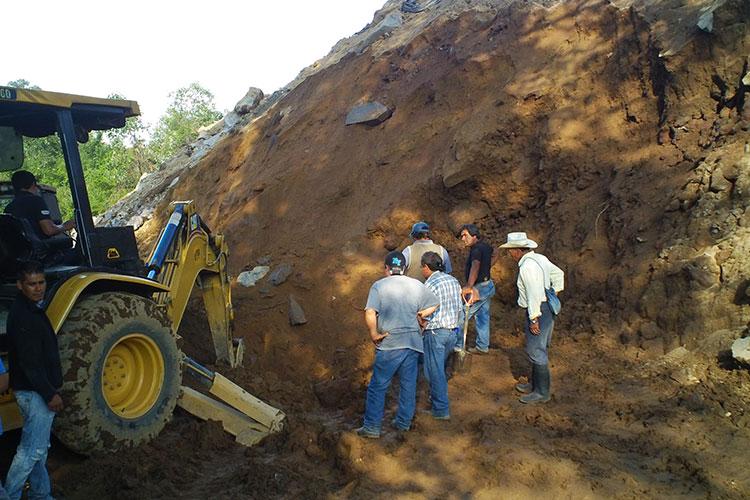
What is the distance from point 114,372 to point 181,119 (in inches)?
1133

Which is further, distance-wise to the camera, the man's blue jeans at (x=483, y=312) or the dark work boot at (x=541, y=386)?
the man's blue jeans at (x=483, y=312)

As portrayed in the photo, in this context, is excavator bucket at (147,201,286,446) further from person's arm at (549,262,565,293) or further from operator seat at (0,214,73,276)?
person's arm at (549,262,565,293)

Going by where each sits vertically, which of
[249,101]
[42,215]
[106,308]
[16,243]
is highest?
[249,101]

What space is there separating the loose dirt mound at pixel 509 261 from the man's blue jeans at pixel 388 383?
0.66 ft

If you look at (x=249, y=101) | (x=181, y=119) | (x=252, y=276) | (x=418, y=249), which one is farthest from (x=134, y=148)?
(x=418, y=249)

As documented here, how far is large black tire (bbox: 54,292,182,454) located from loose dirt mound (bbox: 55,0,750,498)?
0.21 meters

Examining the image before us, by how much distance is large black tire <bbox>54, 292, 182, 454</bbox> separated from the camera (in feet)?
14.7

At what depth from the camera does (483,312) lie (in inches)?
302

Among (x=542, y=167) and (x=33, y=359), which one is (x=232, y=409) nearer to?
(x=33, y=359)

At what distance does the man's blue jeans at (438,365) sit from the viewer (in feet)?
19.4

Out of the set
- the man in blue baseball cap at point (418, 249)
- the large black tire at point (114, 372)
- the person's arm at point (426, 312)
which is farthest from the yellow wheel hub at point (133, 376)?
the man in blue baseball cap at point (418, 249)

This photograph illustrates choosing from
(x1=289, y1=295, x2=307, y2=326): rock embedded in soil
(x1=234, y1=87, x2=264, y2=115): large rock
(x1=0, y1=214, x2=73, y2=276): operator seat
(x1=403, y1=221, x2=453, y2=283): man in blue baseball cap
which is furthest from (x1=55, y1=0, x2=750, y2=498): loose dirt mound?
(x1=234, y1=87, x2=264, y2=115): large rock

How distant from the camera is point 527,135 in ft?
31.4

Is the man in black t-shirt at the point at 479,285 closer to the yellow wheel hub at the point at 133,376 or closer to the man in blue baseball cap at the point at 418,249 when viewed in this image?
the man in blue baseball cap at the point at 418,249
